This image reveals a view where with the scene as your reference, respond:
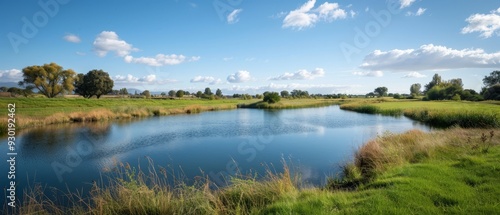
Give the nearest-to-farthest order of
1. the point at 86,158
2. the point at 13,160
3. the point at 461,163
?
the point at 461,163, the point at 13,160, the point at 86,158

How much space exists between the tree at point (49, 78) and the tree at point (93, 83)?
15.8 ft

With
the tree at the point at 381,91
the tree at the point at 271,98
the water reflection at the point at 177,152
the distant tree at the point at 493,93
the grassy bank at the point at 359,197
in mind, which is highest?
the tree at the point at 381,91

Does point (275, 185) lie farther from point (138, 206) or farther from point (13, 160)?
point (13, 160)

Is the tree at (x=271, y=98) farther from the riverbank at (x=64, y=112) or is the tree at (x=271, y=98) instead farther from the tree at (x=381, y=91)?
the tree at (x=381, y=91)

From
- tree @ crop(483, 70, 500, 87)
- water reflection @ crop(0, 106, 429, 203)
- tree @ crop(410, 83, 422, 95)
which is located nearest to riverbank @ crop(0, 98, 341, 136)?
water reflection @ crop(0, 106, 429, 203)

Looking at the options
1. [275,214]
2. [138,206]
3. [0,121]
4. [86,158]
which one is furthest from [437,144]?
[0,121]

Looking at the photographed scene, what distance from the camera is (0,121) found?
19.9 m

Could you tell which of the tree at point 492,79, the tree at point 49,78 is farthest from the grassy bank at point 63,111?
the tree at point 492,79

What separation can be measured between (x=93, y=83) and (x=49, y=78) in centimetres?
906

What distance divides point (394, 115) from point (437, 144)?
93.0 feet

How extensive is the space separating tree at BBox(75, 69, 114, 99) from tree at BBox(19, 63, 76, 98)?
482 cm

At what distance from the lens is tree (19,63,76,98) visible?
48719 mm

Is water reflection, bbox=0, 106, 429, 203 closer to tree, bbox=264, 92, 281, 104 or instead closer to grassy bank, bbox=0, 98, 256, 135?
grassy bank, bbox=0, 98, 256, 135

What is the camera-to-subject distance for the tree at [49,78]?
160 ft
